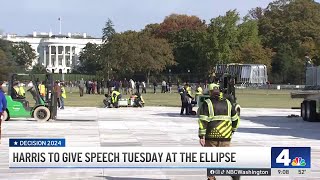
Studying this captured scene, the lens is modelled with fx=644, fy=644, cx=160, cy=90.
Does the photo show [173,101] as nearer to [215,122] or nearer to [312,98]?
[312,98]

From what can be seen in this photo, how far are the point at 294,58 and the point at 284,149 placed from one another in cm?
9560

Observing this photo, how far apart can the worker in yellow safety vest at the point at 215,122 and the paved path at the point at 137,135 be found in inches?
54.9

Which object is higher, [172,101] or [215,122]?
[215,122]

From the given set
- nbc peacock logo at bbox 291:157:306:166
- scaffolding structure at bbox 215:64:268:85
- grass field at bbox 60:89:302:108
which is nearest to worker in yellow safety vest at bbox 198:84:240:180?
nbc peacock logo at bbox 291:157:306:166

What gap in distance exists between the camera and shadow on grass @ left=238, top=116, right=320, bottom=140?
2227 centimetres

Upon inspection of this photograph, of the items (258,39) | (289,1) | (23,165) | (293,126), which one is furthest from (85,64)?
(23,165)

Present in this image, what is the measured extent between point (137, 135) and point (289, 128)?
7273mm

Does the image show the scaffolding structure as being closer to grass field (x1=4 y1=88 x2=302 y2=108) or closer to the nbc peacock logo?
grass field (x1=4 y1=88 x2=302 y2=108)

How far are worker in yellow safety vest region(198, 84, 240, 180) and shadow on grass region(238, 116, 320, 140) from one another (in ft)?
35.4

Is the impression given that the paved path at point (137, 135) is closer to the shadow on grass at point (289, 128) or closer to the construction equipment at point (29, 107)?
the shadow on grass at point (289, 128)

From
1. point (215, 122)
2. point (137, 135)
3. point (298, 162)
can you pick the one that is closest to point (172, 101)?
point (137, 135)

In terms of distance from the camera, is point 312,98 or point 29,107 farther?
point 312,98

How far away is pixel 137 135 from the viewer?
20.8 m

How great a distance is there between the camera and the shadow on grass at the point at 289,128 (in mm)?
22270
